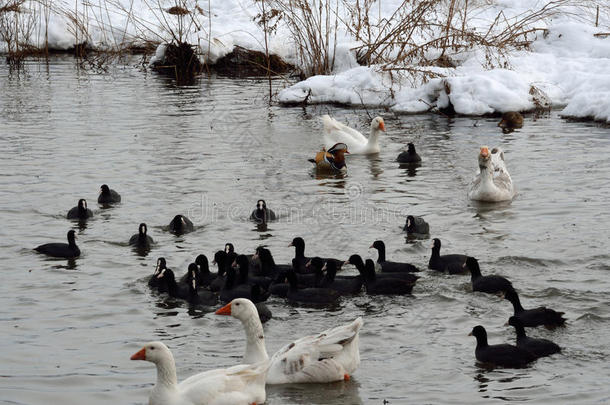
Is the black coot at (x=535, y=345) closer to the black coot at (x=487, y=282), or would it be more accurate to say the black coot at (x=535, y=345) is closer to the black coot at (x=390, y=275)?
the black coot at (x=487, y=282)

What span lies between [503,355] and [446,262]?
9.18 feet

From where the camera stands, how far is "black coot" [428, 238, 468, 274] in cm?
1170

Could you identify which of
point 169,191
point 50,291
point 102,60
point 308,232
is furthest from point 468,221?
point 102,60

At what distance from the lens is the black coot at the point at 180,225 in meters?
13.6

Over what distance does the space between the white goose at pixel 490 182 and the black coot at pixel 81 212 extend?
6.16m

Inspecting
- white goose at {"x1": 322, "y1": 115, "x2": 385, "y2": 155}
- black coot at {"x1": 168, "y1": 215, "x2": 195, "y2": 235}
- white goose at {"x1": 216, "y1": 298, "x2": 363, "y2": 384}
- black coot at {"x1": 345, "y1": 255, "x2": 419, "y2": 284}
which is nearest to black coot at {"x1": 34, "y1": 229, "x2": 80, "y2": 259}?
black coot at {"x1": 168, "y1": 215, "x2": 195, "y2": 235}

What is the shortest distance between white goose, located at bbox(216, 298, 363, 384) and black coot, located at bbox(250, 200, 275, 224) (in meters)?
5.26

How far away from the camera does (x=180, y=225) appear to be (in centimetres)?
1366

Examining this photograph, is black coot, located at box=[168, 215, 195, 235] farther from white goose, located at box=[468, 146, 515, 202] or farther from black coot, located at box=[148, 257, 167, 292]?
white goose, located at box=[468, 146, 515, 202]

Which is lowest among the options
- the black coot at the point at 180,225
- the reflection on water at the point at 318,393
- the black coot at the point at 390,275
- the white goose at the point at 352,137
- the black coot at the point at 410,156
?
the reflection on water at the point at 318,393

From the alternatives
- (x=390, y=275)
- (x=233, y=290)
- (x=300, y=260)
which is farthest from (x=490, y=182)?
(x=233, y=290)

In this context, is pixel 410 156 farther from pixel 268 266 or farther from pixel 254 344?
pixel 254 344

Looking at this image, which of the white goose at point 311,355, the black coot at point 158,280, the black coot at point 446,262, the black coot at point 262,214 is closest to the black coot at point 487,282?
the black coot at point 446,262

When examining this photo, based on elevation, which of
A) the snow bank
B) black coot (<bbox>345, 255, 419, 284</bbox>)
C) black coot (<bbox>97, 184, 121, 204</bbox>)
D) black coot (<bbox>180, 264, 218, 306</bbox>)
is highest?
the snow bank
